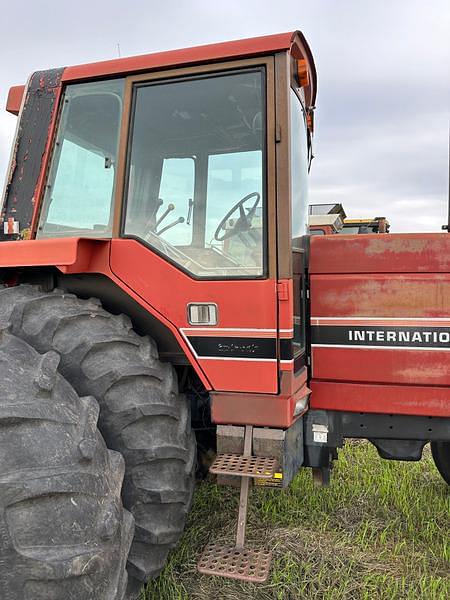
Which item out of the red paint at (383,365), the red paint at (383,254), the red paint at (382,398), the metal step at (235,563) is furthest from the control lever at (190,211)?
the metal step at (235,563)

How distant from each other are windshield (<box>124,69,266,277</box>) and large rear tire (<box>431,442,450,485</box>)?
6.27 ft

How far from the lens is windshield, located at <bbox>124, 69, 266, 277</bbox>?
231cm

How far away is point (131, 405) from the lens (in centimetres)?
211

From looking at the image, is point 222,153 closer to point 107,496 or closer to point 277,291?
point 277,291

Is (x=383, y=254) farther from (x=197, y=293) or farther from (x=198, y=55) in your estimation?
(x=198, y=55)

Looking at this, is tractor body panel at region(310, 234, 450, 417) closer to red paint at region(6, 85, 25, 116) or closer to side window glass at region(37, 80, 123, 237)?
side window glass at region(37, 80, 123, 237)

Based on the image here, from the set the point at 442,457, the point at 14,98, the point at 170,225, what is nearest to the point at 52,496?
the point at 170,225

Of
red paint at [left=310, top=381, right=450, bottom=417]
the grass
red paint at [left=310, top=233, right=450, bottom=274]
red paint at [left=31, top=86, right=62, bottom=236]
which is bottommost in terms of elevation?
the grass

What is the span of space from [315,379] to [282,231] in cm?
85

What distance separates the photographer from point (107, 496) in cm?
175

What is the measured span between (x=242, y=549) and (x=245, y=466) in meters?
0.39

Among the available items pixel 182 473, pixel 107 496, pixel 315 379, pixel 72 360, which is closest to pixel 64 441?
pixel 107 496

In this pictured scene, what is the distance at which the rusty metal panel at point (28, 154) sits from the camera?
99.7 inches

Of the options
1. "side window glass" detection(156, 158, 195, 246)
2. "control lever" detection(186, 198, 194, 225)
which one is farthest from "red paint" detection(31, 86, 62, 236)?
"control lever" detection(186, 198, 194, 225)
